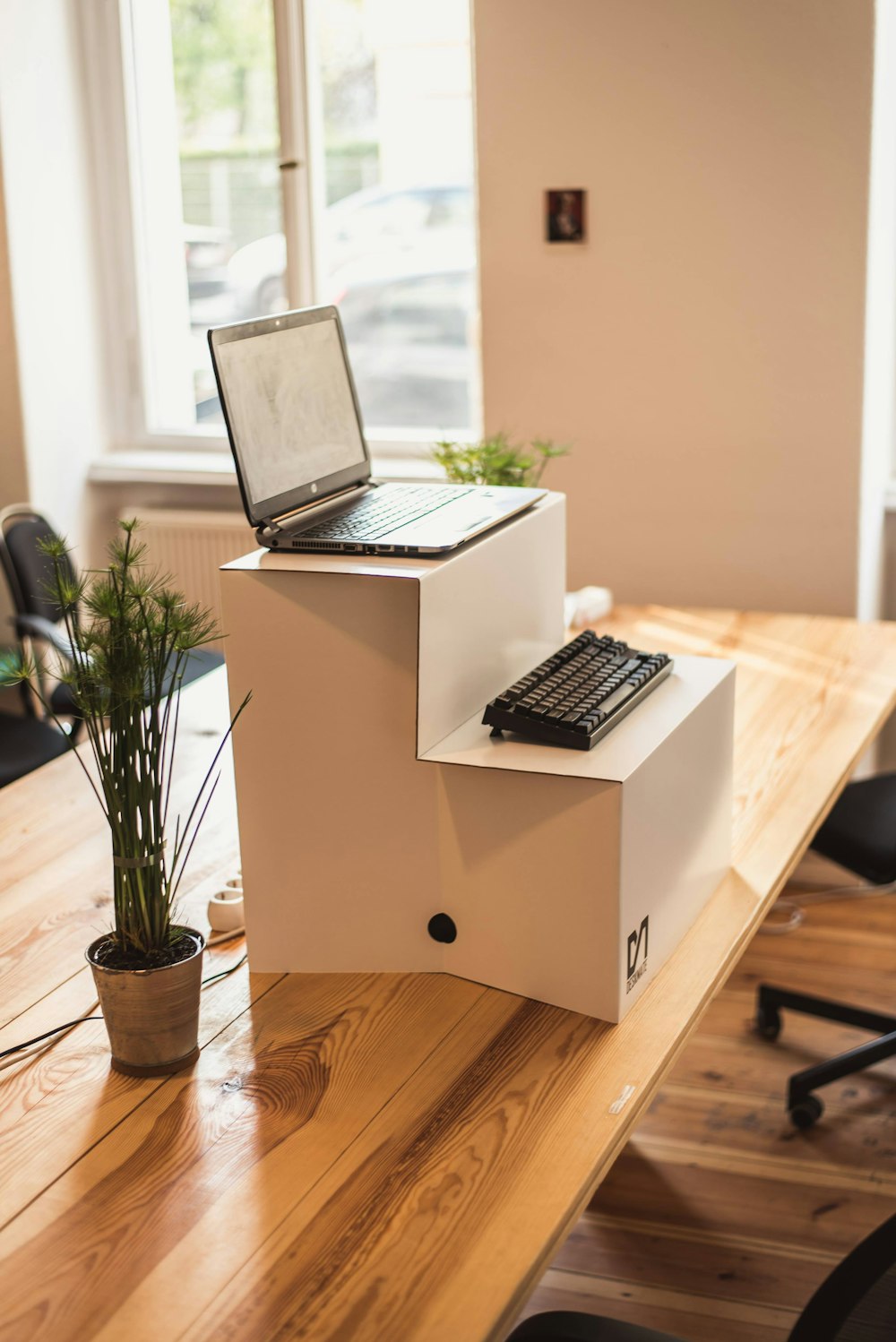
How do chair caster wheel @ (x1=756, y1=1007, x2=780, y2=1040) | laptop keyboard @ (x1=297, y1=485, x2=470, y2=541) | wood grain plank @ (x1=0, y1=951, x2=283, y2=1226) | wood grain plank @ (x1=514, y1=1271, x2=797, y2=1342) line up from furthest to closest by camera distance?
chair caster wheel @ (x1=756, y1=1007, x2=780, y2=1040) → wood grain plank @ (x1=514, y1=1271, x2=797, y2=1342) → laptop keyboard @ (x1=297, y1=485, x2=470, y2=541) → wood grain plank @ (x1=0, y1=951, x2=283, y2=1226)

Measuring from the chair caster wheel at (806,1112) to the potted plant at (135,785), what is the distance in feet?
4.68

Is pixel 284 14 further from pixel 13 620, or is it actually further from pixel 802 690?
pixel 802 690

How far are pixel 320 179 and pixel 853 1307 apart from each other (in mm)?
3519

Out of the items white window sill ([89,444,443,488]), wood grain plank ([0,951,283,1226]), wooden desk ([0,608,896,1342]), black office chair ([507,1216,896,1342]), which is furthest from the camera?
white window sill ([89,444,443,488])

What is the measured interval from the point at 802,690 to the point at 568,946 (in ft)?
3.91

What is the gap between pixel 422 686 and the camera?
1.45 m

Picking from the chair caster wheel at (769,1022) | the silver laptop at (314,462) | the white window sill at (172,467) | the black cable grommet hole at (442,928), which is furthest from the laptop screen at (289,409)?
the white window sill at (172,467)

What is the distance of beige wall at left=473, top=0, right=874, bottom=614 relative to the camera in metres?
3.03

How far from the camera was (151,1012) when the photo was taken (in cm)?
134

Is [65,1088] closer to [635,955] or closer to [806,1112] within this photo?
[635,955]

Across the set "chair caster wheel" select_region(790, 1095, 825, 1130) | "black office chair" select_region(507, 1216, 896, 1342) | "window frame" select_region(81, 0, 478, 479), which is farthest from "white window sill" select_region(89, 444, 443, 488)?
"black office chair" select_region(507, 1216, 896, 1342)

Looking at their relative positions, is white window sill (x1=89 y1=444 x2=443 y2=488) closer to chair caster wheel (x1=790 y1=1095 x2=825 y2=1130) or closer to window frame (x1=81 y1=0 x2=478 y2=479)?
window frame (x1=81 y1=0 x2=478 y2=479)

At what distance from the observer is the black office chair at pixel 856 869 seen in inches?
95.7

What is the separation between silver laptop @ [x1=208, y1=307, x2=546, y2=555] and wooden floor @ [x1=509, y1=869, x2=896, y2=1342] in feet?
4.00
